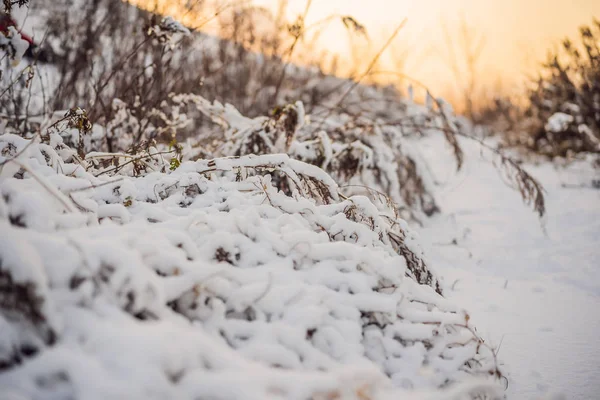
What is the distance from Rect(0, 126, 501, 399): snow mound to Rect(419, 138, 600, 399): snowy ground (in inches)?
16.5

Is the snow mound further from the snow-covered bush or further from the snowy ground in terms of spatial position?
the snow-covered bush

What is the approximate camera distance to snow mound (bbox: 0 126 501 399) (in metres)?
0.66

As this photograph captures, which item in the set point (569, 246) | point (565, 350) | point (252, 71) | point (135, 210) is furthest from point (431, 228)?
point (252, 71)

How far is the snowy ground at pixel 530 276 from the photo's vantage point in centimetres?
138

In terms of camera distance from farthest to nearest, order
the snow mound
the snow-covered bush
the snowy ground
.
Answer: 1. the snow-covered bush
2. the snowy ground
3. the snow mound

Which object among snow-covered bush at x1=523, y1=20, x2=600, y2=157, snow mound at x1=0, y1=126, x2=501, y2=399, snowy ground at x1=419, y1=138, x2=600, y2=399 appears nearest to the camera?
snow mound at x1=0, y1=126, x2=501, y2=399

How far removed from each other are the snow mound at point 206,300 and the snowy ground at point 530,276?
0.42m

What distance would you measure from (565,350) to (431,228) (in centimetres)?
190

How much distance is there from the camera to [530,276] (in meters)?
2.40

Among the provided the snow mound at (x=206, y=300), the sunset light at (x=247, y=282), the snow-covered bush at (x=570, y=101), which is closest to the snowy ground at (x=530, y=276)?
the sunset light at (x=247, y=282)

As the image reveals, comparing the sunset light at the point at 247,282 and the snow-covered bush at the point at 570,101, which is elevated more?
the snow-covered bush at the point at 570,101

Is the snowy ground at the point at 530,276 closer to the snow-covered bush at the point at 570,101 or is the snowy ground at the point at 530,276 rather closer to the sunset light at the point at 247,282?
the sunset light at the point at 247,282

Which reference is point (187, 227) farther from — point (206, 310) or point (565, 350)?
point (565, 350)

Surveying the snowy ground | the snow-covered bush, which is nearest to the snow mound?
the snowy ground
